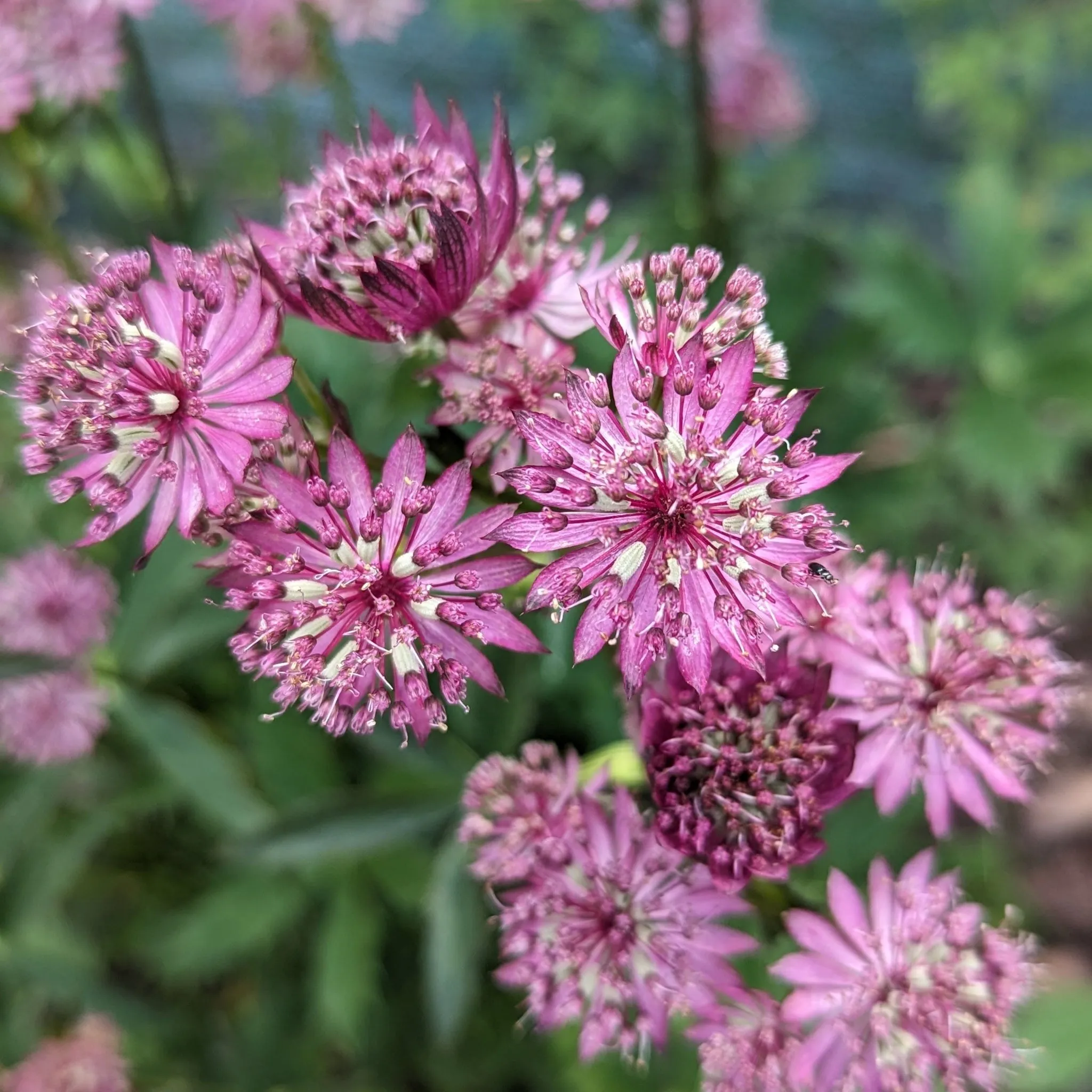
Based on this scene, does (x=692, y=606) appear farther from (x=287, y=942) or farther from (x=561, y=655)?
(x=287, y=942)

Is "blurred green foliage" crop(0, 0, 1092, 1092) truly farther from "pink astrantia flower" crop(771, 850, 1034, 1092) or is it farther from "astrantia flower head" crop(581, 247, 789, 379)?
"astrantia flower head" crop(581, 247, 789, 379)

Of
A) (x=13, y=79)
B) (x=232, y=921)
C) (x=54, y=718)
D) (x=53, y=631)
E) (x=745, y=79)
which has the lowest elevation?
(x=232, y=921)

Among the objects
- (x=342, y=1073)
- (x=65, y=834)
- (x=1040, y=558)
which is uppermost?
(x=1040, y=558)

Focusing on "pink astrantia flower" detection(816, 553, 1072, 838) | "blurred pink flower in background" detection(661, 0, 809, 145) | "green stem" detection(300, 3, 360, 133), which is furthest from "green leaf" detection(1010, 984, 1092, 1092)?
"green stem" detection(300, 3, 360, 133)

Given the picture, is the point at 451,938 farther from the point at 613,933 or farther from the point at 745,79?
the point at 745,79

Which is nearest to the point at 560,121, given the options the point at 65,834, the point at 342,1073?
the point at 65,834

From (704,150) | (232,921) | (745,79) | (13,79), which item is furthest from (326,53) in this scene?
(232,921)
